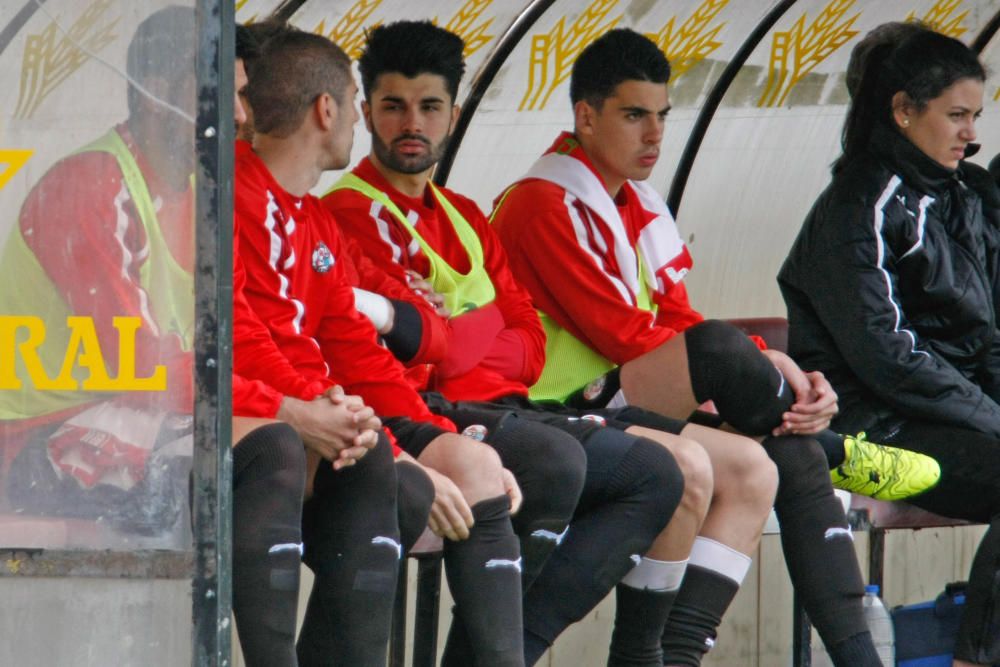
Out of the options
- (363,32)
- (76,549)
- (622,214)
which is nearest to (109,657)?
(76,549)

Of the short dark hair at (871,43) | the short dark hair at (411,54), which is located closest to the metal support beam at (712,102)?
the short dark hair at (871,43)

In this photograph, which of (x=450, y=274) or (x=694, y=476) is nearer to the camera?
(x=694, y=476)

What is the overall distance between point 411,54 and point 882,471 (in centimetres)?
147

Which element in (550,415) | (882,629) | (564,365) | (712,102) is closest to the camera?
(550,415)

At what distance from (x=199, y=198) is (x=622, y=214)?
6.34ft

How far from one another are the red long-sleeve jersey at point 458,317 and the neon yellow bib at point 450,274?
0.05ft

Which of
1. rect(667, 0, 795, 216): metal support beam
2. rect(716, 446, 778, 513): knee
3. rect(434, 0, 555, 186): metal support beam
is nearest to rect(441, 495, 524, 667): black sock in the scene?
rect(716, 446, 778, 513): knee

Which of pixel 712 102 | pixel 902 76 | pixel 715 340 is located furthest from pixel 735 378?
pixel 712 102

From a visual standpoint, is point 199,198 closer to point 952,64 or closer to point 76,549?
point 76,549

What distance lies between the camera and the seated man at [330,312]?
10.6ft

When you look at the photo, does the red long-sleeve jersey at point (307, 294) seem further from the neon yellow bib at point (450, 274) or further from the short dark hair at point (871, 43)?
the short dark hair at point (871, 43)

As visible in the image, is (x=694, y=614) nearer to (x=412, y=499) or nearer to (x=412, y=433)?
(x=412, y=433)

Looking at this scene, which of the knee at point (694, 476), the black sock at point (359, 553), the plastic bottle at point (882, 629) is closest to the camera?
the black sock at point (359, 553)

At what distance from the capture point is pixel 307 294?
3428 millimetres
